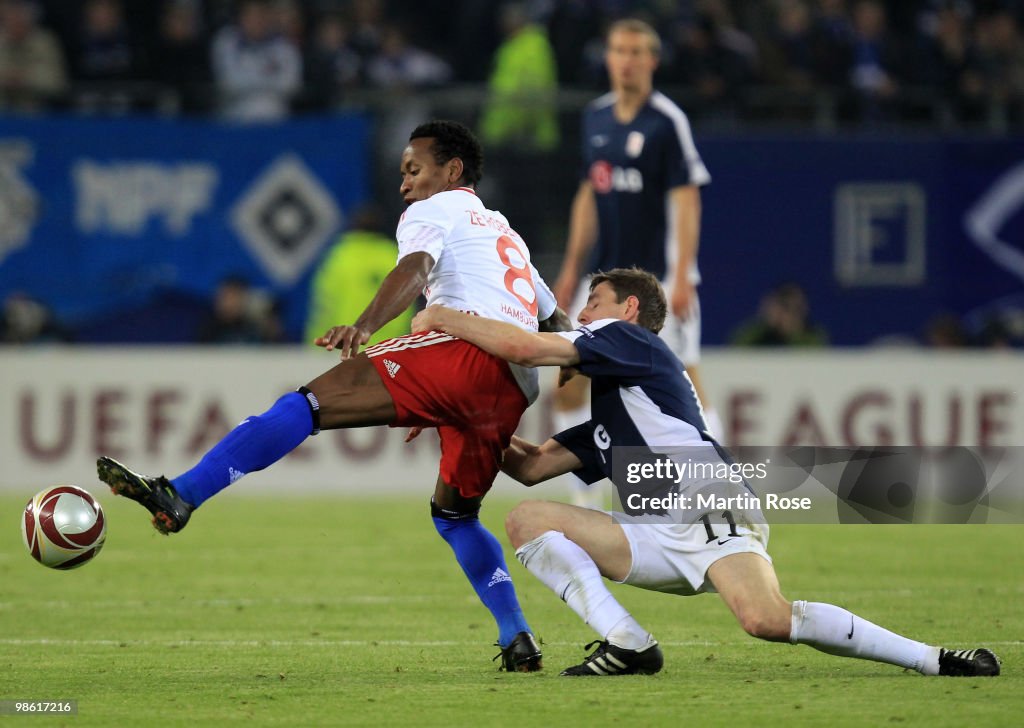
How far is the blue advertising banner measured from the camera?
1542 centimetres

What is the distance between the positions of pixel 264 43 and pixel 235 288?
283 centimetres

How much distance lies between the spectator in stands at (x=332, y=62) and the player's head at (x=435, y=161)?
974 centimetres

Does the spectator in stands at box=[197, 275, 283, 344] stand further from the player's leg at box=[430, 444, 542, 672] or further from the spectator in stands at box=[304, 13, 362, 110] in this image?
the player's leg at box=[430, 444, 542, 672]

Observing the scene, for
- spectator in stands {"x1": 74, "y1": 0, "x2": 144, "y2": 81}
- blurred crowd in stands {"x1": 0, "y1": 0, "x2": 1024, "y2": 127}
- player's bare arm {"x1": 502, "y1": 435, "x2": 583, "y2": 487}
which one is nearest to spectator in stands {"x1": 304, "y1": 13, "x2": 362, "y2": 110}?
blurred crowd in stands {"x1": 0, "y1": 0, "x2": 1024, "y2": 127}

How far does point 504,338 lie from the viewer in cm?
604

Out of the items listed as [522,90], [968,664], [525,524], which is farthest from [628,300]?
[522,90]

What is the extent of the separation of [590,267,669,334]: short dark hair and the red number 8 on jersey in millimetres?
405

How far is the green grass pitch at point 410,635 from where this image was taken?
5.44 meters

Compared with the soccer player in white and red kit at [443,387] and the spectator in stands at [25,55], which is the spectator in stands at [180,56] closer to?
the spectator in stands at [25,55]

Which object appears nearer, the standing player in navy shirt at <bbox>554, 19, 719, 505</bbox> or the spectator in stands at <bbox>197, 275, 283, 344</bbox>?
the standing player in navy shirt at <bbox>554, 19, 719, 505</bbox>

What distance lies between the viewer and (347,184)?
616 inches

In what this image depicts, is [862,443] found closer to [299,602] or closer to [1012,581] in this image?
[1012,581]

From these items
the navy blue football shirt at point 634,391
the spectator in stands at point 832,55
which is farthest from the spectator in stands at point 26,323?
the navy blue football shirt at point 634,391

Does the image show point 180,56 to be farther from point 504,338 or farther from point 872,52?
point 504,338
